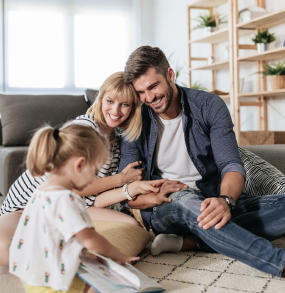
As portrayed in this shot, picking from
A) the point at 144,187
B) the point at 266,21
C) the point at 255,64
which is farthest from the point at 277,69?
the point at 144,187

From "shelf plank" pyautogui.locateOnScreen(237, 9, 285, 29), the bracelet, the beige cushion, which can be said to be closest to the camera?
the beige cushion

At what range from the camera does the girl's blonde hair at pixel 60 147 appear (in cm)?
113

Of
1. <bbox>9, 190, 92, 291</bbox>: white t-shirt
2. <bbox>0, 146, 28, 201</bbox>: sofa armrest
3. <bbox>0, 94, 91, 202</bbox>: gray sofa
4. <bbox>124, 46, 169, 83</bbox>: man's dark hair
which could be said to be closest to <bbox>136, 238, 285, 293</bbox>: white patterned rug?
<bbox>9, 190, 92, 291</bbox>: white t-shirt

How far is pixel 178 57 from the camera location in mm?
5441

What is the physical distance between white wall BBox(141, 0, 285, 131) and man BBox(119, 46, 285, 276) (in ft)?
7.64

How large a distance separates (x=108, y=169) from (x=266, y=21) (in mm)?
2509

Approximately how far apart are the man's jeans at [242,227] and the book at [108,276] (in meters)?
0.35

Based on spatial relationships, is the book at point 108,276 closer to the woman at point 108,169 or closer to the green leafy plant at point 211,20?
the woman at point 108,169

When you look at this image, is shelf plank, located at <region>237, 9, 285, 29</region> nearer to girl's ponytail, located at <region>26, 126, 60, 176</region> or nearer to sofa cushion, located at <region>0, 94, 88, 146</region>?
sofa cushion, located at <region>0, 94, 88, 146</region>

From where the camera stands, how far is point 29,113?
3.18 metres

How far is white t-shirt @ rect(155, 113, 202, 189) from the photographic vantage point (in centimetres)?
181

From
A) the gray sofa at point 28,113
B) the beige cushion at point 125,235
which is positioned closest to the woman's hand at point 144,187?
the beige cushion at point 125,235

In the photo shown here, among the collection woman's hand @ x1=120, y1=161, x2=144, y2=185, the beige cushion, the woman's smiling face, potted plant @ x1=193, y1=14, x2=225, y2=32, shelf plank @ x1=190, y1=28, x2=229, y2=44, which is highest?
potted plant @ x1=193, y1=14, x2=225, y2=32

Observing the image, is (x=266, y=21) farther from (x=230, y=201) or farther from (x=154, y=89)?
(x=230, y=201)
